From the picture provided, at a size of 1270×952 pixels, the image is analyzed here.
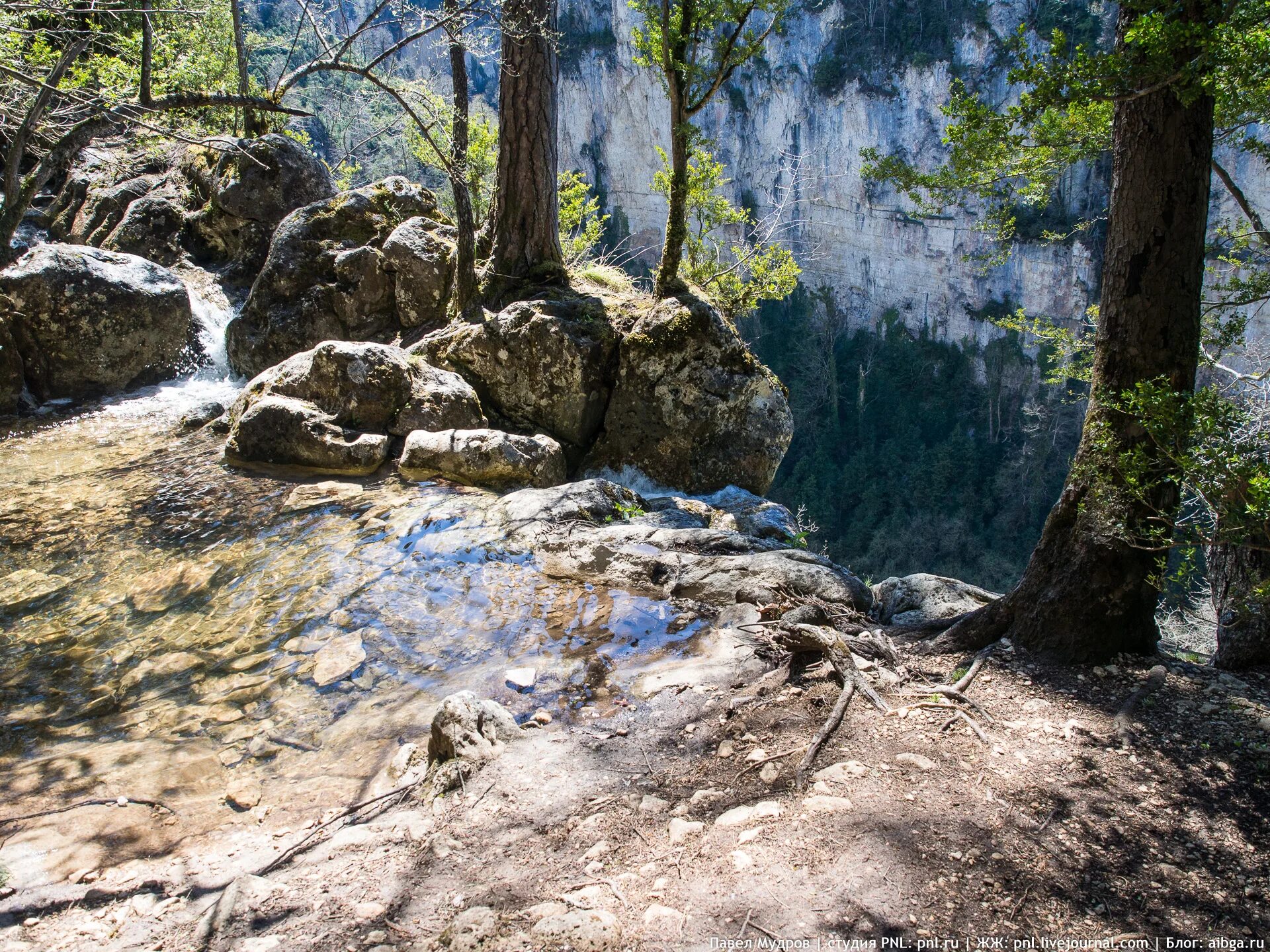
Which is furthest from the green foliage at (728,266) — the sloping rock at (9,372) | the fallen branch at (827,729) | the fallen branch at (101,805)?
the sloping rock at (9,372)

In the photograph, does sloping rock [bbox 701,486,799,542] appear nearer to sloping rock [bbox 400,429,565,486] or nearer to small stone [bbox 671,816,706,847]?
sloping rock [bbox 400,429,565,486]

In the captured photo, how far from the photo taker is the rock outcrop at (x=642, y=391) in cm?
647

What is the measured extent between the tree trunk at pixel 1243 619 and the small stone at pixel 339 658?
3.57 meters

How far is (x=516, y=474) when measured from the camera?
5.85 meters

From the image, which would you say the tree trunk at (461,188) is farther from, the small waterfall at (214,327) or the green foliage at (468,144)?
the small waterfall at (214,327)

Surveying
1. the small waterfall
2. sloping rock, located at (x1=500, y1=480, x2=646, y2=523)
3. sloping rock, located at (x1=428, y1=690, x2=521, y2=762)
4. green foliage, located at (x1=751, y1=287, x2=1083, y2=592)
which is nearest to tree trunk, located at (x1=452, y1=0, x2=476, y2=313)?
sloping rock, located at (x1=500, y1=480, x2=646, y2=523)

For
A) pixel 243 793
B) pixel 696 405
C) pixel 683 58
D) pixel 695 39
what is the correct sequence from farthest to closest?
pixel 696 405 < pixel 695 39 < pixel 683 58 < pixel 243 793

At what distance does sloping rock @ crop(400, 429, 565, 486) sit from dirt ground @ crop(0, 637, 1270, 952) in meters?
3.34

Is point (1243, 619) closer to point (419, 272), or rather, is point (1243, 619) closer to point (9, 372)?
point (419, 272)

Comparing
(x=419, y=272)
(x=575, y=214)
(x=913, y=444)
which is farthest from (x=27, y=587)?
(x=913, y=444)

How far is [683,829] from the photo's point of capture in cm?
208

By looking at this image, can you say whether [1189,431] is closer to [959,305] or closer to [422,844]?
[422,844]

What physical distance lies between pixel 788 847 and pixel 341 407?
5.46 metres

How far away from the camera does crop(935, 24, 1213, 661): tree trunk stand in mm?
2539
